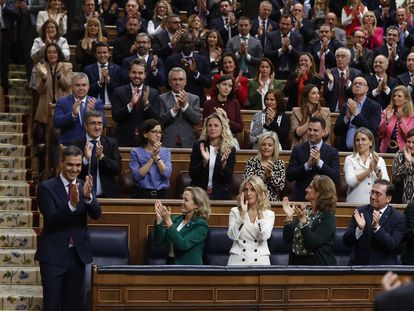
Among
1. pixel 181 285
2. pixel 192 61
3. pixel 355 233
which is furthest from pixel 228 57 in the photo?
pixel 181 285

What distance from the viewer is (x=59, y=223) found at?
295 inches

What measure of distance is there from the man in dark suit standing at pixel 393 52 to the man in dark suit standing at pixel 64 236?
5.46 m

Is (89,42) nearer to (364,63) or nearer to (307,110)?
(307,110)

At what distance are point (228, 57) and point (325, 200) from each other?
3588 mm

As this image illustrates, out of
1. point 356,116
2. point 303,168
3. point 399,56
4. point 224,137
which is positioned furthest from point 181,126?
point 399,56

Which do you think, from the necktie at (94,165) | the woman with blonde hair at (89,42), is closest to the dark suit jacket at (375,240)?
the necktie at (94,165)

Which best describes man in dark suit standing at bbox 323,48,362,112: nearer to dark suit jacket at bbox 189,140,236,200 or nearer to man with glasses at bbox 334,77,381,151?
man with glasses at bbox 334,77,381,151

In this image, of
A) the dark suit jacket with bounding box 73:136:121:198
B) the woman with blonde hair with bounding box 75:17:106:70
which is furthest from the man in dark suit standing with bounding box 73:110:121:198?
the woman with blonde hair with bounding box 75:17:106:70

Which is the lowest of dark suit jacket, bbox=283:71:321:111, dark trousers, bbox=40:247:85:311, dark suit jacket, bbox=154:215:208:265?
dark trousers, bbox=40:247:85:311

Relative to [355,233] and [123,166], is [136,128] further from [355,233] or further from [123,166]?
[355,233]

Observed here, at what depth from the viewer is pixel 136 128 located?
32.2 feet

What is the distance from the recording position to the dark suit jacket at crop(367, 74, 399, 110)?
10.9 metres

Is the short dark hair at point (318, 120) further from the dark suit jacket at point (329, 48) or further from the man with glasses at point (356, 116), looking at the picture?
the dark suit jacket at point (329, 48)

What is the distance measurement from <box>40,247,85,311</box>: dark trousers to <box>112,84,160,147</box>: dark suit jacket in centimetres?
238
